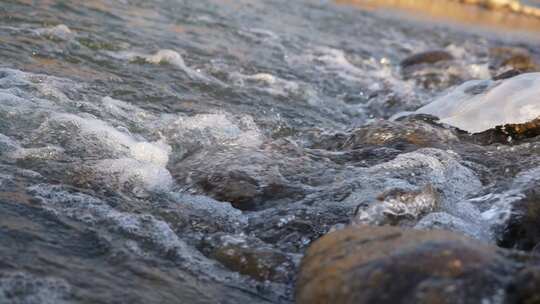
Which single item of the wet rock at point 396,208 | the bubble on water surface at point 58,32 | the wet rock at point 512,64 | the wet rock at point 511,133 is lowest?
the wet rock at point 512,64

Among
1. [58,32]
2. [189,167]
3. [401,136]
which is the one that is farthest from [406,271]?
[58,32]

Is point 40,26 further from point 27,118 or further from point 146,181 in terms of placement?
point 146,181

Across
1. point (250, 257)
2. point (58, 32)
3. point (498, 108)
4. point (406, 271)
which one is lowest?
point (58, 32)

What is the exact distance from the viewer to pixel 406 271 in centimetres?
241

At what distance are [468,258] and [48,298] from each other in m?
1.58

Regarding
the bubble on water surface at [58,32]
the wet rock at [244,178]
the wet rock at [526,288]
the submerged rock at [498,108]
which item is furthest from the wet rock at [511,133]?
the bubble on water surface at [58,32]

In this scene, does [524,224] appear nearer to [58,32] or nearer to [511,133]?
[511,133]

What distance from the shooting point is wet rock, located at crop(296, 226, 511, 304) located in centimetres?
233

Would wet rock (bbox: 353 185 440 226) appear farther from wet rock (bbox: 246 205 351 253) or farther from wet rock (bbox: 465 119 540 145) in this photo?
wet rock (bbox: 465 119 540 145)

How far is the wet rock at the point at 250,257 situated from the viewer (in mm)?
3129

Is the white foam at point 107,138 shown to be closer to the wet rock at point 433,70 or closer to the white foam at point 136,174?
the white foam at point 136,174

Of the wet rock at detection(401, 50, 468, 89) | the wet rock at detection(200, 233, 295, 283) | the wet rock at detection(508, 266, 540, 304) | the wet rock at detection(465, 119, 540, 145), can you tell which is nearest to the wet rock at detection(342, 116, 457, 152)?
the wet rock at detection(465, 119, 540, 145)

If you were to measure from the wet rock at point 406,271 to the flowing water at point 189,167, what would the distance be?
0.43 meters

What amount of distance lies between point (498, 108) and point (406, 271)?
3390 mm
